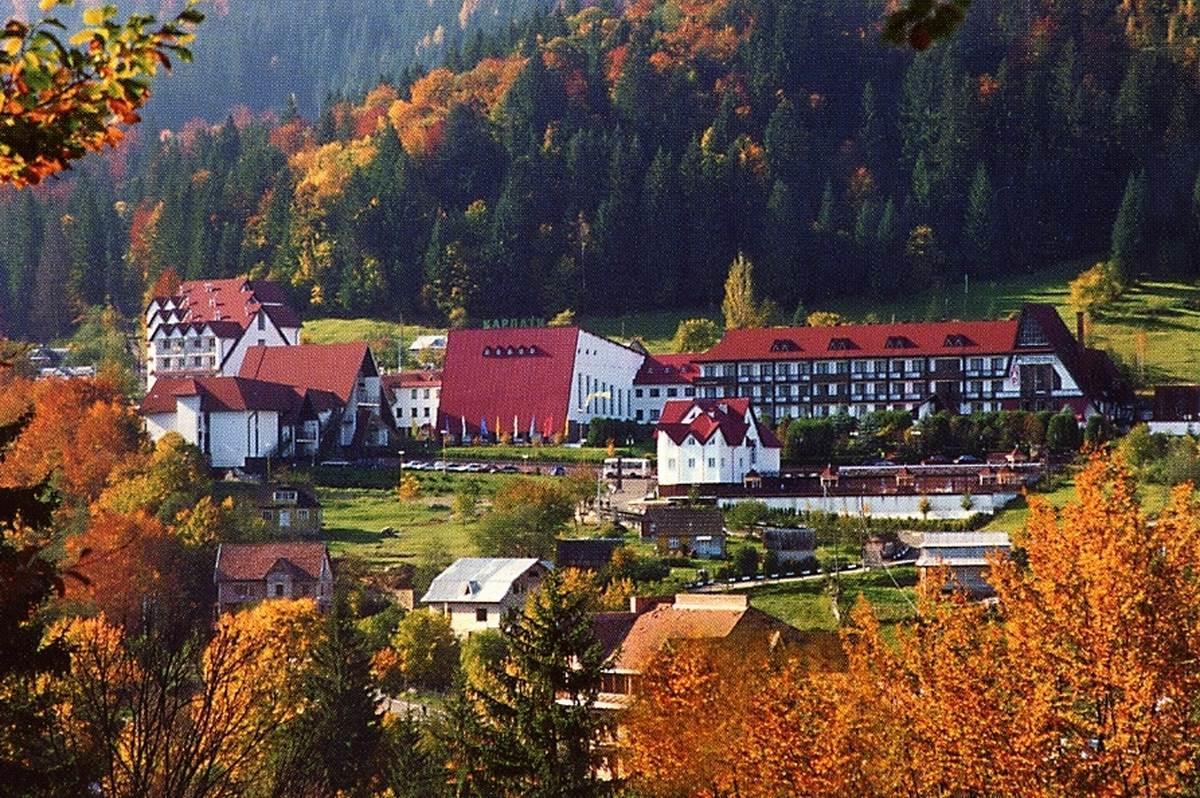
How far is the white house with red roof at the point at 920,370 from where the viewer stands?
82812 millimetres

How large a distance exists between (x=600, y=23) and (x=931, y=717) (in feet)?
387

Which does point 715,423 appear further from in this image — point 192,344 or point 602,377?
point 192,344

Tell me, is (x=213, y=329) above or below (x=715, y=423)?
above

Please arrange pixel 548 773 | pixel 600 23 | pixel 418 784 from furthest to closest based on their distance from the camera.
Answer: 1. pixel 600 23
2. pixel 418 784
3. pixel 548 773

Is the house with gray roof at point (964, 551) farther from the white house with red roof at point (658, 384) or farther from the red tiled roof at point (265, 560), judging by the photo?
the white house with red roof at point (658, 384)

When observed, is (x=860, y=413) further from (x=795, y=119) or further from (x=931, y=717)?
(x=931, y=717)

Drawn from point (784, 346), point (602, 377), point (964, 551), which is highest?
point (784, 346)

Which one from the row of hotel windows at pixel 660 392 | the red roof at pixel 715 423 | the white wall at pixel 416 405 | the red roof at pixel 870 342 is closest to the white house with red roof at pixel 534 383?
the row of hotel windows at pixel 660 392

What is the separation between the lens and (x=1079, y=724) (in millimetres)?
20922

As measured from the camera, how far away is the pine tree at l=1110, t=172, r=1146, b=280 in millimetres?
102938

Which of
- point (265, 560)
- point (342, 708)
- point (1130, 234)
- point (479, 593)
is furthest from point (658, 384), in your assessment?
point (342, 708)

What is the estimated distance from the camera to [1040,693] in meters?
21.2

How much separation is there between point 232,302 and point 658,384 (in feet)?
81.2

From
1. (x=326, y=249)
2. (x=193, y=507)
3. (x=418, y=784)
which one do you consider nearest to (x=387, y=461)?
(x=193, y=507)
